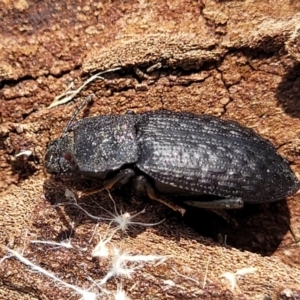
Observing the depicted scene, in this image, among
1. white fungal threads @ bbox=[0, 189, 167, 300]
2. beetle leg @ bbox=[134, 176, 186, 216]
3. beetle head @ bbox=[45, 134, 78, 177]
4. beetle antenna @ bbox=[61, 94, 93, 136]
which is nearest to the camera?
white fungal threads @ bbox=[0, 189, 167, 300]

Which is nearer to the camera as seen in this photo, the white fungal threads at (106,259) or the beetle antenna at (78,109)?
the white fungal threads at (106,259)

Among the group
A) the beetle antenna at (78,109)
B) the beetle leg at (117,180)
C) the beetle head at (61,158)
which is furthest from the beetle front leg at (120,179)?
the beetle antenna at (78,109)

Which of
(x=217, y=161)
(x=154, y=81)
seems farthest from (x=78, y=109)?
(x=217, y=161)

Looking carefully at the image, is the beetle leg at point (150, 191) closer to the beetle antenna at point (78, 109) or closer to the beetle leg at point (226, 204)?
the beetle leg at point (226, 204)

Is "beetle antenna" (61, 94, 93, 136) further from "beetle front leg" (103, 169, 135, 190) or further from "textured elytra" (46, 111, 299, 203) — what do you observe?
"beetle front leg" (103, 169, 135, 190)

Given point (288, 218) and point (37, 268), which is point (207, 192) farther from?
point (37, 268)

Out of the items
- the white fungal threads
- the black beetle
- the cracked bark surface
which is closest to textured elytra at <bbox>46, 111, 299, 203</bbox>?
the black beetle
